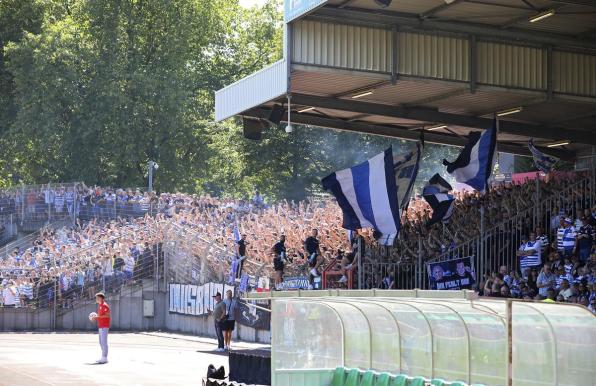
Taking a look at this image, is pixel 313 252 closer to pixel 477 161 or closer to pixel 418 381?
pixel 477 161

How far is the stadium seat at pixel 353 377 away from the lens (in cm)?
1586

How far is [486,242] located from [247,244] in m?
12.8

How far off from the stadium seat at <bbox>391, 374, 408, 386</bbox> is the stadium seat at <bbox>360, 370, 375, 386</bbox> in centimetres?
65

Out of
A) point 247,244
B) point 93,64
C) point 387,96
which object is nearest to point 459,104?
point 387,96

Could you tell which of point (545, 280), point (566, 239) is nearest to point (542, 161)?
point (566, 239)

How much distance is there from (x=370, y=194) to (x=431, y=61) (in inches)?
201

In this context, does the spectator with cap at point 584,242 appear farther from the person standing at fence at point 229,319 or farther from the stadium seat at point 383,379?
the person standing at fence at point 229,319

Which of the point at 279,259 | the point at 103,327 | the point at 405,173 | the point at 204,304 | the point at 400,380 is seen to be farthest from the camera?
the point at 204,304

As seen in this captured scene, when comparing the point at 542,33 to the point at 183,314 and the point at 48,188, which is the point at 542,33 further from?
the point at 48,188

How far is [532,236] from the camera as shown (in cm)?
2625

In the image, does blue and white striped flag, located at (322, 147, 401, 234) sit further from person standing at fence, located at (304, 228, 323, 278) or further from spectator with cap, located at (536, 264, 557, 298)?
spectator with cap, located at (536, 264, 557, 298)

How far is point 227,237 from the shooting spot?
41219 millimetres

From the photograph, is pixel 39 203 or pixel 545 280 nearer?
pixel 545 280

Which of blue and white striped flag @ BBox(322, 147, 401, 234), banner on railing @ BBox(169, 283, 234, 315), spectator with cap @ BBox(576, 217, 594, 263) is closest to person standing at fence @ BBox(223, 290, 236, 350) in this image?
banner on railing @ BBox(169, 283, 234, 315)
